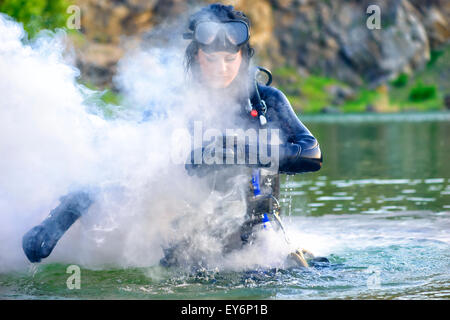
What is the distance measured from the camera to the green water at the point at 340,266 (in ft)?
19.3

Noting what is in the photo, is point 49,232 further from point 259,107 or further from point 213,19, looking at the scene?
point 213,19

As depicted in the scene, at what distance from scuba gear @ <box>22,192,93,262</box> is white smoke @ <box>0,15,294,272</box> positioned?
0.74ft

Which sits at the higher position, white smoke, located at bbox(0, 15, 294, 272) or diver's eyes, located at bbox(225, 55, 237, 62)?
diver's eyes, located at bbox(225, 55, 237, 62)

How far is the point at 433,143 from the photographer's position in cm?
2342

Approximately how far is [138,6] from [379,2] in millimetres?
36278

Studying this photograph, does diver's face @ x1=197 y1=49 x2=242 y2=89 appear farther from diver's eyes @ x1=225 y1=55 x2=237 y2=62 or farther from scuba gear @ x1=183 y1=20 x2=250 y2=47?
scuba gear @ x1=183 y1=20 x2=250 y2=47

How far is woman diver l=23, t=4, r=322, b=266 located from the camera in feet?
20.4

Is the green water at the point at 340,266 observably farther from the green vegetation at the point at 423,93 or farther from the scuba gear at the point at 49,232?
the green vegetation at the point at 423,93

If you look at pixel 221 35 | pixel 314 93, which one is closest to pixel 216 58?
pixel 221 35

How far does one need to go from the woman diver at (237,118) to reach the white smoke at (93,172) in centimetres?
16

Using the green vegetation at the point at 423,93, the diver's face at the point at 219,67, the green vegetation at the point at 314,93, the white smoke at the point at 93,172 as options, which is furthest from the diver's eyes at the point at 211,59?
the green vegetation at the point at 423,93

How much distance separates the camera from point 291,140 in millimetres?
6559

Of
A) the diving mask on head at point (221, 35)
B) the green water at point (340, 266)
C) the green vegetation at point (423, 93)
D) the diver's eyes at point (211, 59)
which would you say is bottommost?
the green water at point (340, 266)

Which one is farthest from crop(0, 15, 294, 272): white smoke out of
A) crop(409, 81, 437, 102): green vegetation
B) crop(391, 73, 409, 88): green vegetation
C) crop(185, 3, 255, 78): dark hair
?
→ crop(391, 73, 409, 88): green vegetation
